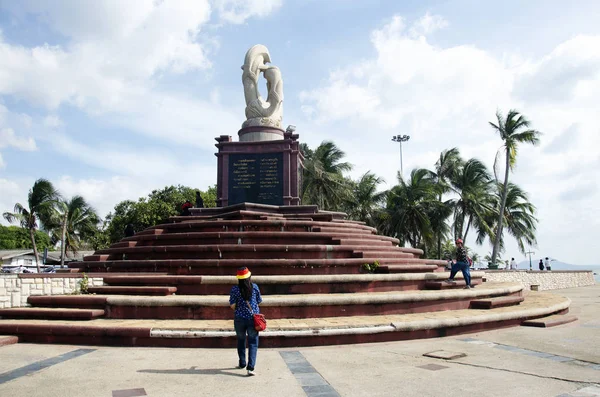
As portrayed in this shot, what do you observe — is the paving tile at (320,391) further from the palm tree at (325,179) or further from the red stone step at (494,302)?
the palm tree at (325,179)

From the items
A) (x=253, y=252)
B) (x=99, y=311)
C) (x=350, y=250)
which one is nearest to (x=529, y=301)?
(x=350, y=250)

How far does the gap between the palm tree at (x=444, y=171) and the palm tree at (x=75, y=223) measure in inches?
1214

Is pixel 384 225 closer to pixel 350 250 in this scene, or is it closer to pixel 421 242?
pixel 421 242

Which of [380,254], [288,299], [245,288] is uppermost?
[380,254]

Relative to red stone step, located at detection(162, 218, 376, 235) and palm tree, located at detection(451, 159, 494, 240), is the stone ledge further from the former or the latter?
palm tree, located at detection(451, 159, 494, 240)

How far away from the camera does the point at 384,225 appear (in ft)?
113

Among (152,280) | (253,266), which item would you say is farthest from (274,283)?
(152,280)

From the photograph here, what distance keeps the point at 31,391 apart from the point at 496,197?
37720mm

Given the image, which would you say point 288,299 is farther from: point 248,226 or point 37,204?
point 37,204

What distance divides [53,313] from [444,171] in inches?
1268

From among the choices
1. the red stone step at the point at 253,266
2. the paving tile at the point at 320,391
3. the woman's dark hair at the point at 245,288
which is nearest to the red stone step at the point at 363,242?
the red stone step at the point at 253,266

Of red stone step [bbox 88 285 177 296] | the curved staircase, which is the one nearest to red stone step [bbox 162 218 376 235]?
the curved staircase

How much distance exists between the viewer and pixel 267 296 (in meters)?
9.61

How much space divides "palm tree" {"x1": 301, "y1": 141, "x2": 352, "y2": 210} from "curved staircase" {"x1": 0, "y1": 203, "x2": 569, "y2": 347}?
16188 millimetres
